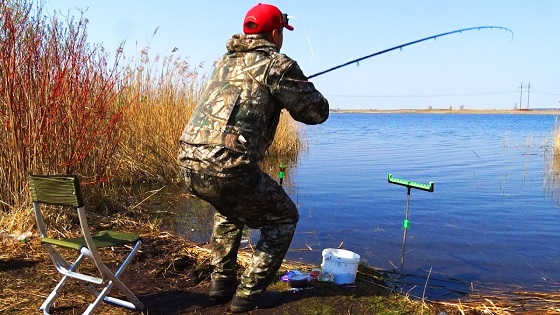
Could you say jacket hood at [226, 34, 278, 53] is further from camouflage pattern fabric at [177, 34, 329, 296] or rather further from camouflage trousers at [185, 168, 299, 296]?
camouflage trousers at [185, 168, 299, 296]

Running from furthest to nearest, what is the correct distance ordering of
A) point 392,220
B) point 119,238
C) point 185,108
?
point 185,108
point 392,220
point 119,238

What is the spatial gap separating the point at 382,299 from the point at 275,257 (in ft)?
3.18

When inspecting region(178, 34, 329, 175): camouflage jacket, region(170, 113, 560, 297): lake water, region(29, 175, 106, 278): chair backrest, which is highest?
region(178, 34, 329, 175): camouflage jacket

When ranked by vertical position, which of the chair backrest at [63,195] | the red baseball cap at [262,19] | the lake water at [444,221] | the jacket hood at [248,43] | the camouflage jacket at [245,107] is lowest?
the lake water at [444,221]

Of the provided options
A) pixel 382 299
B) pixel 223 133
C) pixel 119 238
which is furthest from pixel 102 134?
pixel 382 299

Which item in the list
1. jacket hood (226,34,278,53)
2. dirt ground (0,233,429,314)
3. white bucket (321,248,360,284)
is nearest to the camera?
jacket hood (226,34,278,53)

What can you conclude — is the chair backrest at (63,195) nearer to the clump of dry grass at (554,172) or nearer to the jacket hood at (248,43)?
the jacket hood at (248,43)

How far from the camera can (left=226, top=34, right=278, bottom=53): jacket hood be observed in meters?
3.06

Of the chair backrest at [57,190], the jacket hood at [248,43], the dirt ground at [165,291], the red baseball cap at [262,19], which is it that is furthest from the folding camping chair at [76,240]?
the red baseball cap at [262,19]

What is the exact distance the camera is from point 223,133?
2951mm

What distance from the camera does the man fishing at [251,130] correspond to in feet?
9.72

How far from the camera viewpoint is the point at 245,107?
117 inches

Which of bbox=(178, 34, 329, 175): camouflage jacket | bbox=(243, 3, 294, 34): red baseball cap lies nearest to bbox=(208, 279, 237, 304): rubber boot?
bbox=(178, 34, 329, 175): camouflage jacket

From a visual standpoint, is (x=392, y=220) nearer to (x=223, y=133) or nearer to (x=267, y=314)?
(x=267, y=314)
